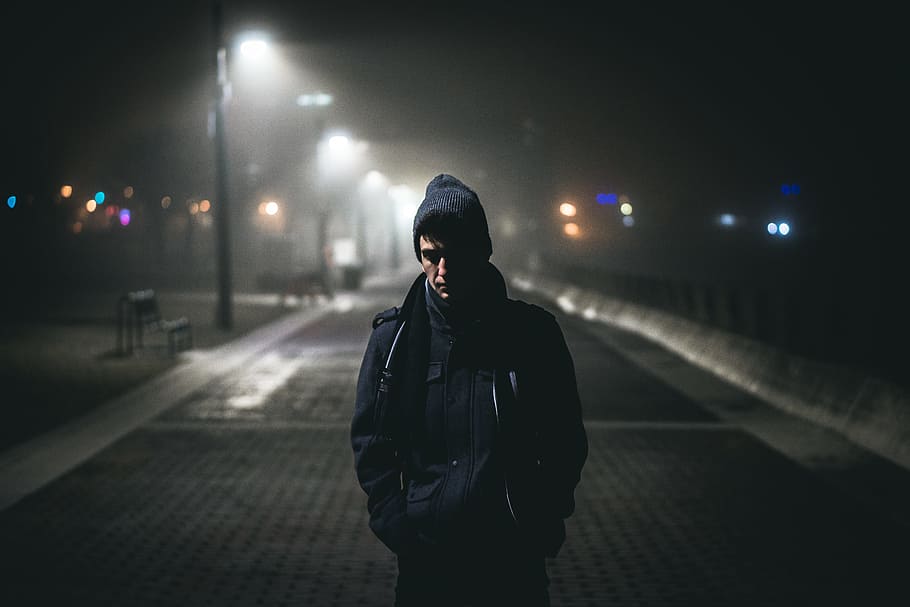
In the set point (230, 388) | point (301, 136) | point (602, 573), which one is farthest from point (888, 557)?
point (301, 136)

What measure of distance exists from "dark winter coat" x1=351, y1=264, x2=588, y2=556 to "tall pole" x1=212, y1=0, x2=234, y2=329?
77.6 ft

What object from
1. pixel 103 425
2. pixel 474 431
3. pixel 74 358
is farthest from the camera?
pixel 74 358

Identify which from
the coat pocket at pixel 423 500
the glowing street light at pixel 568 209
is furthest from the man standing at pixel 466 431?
the glowing street light at pixel 568 209

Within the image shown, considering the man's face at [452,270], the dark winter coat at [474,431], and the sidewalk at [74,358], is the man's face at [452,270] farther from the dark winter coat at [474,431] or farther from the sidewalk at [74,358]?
the sidewalk at [74,358]

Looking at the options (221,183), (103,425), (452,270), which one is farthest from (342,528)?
(221,183)

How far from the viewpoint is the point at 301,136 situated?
159ft

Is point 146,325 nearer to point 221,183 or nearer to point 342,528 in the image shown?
point 221,183

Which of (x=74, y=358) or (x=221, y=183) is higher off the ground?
(x=221, y=183)

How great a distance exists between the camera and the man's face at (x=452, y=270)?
370 cm

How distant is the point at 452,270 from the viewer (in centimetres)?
370

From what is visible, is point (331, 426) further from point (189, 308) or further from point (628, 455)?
point (189, 308)

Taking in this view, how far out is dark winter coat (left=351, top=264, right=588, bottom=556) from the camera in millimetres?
3600

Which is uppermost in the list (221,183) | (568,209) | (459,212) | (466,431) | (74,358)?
(221,183)

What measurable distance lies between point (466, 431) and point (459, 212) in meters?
0.65
